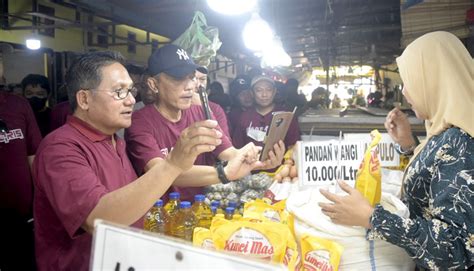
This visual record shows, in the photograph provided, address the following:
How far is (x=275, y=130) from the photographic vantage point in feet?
8.32

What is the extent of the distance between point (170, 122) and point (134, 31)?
940 centimetres

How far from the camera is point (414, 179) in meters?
1.70

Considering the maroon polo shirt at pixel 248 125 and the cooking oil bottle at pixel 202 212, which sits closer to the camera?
the cooking oil bottle at pixel 202 212

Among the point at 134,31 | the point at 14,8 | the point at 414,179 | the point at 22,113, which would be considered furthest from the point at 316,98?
the point at 414,179

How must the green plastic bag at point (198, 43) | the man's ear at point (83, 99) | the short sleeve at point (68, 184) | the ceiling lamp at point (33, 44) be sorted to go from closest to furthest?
the short sleeve at point (68, 184) < the man's ear at point (83, 99) < the green plastic bag at point (198, 43) < the ceiling lamp at point (33, 44)

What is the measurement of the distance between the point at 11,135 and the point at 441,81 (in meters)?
3.49

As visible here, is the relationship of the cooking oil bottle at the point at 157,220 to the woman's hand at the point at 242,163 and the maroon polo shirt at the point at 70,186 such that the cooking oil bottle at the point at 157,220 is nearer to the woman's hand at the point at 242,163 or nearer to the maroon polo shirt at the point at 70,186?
the maroon polo shirt at the point at 70,186

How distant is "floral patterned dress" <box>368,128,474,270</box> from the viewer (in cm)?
142

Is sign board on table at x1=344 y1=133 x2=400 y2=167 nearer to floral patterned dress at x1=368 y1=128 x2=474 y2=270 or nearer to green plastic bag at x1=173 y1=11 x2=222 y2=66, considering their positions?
floral patterned dress at x1=368 y1=128 x2=474 y2=270

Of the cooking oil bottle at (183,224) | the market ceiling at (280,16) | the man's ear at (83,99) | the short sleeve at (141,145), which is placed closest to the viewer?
the man's ear at (83,99)

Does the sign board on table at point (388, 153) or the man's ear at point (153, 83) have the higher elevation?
the man's ear at point (153, 83)

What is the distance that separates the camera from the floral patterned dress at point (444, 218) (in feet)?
4.65

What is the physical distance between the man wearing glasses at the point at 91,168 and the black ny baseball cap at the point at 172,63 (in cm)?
57

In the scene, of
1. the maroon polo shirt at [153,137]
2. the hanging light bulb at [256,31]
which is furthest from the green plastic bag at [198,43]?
the hanging light bulb at [256,31]
